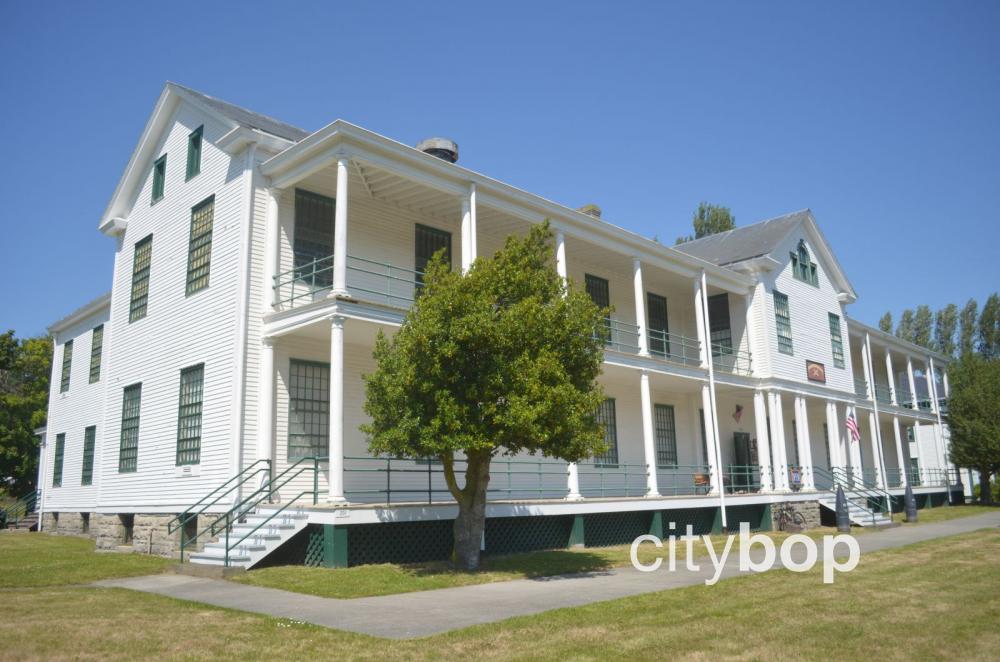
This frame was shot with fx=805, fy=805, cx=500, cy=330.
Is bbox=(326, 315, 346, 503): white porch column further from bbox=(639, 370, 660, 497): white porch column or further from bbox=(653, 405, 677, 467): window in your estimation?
bbox=(653, 405, 677, 467): window

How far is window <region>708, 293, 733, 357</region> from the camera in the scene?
29031 mm

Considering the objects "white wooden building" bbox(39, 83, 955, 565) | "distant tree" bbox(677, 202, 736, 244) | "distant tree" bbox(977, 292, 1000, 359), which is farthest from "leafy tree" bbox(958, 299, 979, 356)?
"white wooden building" bbox(39, 83, 955, 565)

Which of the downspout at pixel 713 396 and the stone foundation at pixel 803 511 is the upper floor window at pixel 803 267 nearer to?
the downspout at pixel 713 396

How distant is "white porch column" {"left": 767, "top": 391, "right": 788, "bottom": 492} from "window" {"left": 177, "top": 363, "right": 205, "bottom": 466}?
60.8 feet

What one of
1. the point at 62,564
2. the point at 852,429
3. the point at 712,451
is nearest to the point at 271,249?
the point at 62,564

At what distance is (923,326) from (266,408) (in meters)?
80.4

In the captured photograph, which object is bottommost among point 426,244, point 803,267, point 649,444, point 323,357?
point 649,444

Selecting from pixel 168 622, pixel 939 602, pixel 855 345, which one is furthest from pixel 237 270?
pixel 855 345

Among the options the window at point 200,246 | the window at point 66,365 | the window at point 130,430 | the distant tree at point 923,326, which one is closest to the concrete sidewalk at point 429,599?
the window at point 130,430

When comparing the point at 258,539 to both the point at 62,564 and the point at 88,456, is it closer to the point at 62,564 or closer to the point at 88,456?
the point at 62,564

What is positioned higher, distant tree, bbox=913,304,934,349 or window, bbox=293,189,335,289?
distant tree, bbox=913,304,934,349

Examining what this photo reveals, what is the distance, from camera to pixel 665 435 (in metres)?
27.4

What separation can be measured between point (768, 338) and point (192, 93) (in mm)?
19890

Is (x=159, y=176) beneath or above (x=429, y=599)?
above
